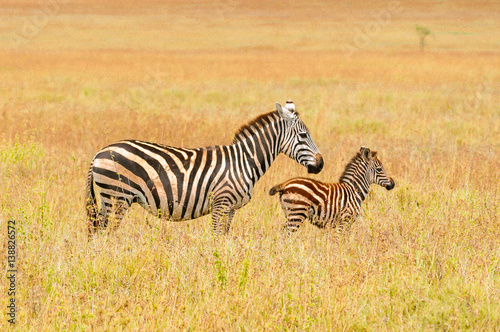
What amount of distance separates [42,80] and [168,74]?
6.72m

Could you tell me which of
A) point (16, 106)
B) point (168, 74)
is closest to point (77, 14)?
point (168, 74)

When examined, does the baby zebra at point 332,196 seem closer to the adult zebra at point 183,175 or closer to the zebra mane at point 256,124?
the adult zebra at point 183,175

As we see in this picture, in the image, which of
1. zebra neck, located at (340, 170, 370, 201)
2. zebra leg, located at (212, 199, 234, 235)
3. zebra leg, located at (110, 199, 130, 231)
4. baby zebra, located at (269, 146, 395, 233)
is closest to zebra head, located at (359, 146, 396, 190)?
baby zebra, located at (269, 146, 395, 233)

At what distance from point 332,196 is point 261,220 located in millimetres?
1068

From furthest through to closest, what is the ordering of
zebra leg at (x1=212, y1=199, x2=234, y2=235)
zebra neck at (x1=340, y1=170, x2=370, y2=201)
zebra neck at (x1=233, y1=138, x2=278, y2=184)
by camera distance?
zebra neck at (x1=340, y1=170, x2=370, y2=201)
zebra neck at (x1=233, y1=138, x2=278, y2=184)
zebra leg at (x1=212, y1=199, x2=234, y2=235)

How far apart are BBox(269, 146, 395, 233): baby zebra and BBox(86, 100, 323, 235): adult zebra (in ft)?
0.98

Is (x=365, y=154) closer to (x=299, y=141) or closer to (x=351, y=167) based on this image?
(x=351, y=167)

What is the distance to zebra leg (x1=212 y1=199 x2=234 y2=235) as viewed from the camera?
21.4ft

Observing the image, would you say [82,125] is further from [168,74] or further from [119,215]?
[168,74]

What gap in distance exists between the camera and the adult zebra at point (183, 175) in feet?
20.9

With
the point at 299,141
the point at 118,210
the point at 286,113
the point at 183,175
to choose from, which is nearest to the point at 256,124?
the point at 286,113

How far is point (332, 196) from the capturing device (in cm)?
718

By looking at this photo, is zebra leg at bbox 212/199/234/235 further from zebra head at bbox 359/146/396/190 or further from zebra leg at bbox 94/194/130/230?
zebra head at bbox 359/146/396/190

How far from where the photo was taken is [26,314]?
14.7 feet
